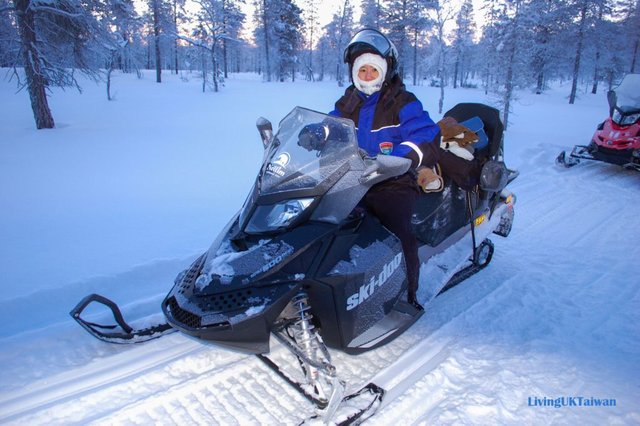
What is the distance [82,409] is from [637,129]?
411 inches

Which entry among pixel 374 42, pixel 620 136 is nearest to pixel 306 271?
pixel 374 42

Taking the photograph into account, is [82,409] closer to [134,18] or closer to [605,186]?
[605,186]

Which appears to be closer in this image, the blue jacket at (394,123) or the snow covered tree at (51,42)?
the blue jacket at (394,123)

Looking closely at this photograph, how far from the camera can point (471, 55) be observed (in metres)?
54.5

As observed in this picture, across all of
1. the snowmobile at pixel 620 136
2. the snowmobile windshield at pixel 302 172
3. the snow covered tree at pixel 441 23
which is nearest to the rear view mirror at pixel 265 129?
the snowmobile windshield at pixel 302 172

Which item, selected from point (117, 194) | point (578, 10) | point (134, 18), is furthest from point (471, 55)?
point (117, 194)

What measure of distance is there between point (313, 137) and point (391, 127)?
810 mm

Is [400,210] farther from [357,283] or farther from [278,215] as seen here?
[278,215]

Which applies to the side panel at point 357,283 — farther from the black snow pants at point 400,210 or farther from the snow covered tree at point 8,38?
the snow covered tree at point 8,38

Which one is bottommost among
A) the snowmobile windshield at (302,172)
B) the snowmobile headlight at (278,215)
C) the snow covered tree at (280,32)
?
the snowmobile headlight at (278,215)

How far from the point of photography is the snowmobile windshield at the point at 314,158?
87.7 inches

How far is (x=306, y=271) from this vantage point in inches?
80.3

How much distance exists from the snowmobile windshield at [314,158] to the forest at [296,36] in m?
11.0

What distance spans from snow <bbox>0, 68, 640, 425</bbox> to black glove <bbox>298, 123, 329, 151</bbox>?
1464 millimetres
